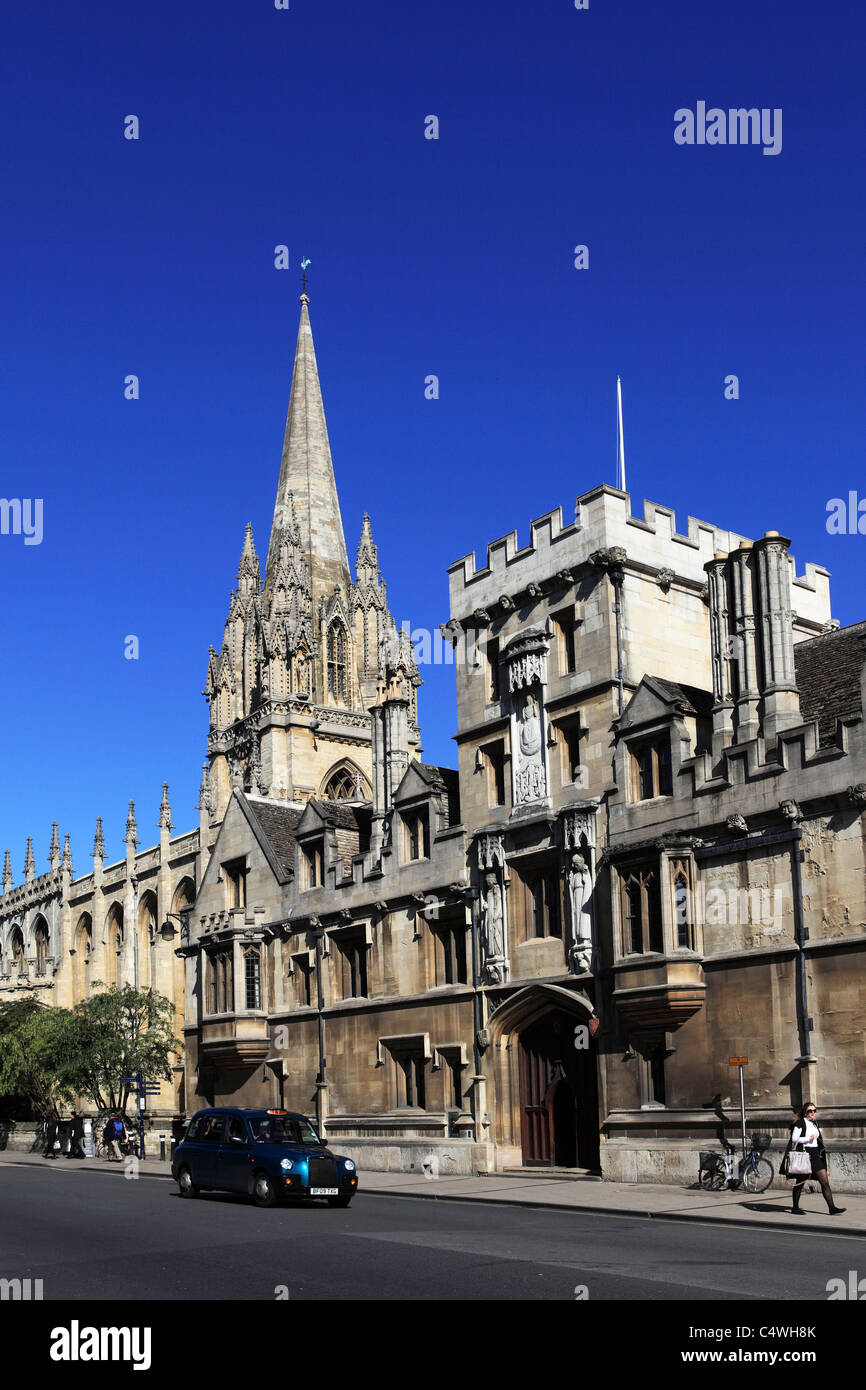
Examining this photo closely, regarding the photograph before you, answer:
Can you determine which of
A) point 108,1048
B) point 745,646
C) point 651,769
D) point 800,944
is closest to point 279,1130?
point 800,944

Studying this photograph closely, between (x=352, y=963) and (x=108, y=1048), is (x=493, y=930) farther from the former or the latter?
(x=108, y=1048)

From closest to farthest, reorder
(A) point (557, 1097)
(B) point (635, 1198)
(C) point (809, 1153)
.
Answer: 1. (C) point (809, 1153)
2. (B) point (635, 1198)
3. (A) point (557, 1097)

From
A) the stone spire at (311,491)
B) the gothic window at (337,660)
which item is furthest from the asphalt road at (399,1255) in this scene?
the stone spire at (311,491)

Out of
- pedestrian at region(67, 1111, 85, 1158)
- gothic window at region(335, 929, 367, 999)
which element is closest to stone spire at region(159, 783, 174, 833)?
pedestrian at region(67, 1111, 85, 1158)

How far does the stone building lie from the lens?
24.0m

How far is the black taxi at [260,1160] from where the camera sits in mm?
21828

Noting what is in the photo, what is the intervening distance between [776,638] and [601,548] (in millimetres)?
5145

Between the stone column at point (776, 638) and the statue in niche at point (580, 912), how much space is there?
196 inches

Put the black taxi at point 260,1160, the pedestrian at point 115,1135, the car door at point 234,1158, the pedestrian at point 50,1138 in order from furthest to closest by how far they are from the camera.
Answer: the pedestrian at point 50,1138 → the pedestrian at point 115,1135 → the car door at point 234,1158 → the black taxi at point 260,1160

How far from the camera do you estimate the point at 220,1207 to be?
A: 2233cm

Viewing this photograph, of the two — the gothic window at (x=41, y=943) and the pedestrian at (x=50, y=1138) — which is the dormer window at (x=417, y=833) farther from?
the gothic window at (x=41, y=943)

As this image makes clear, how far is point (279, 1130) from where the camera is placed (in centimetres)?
2319
